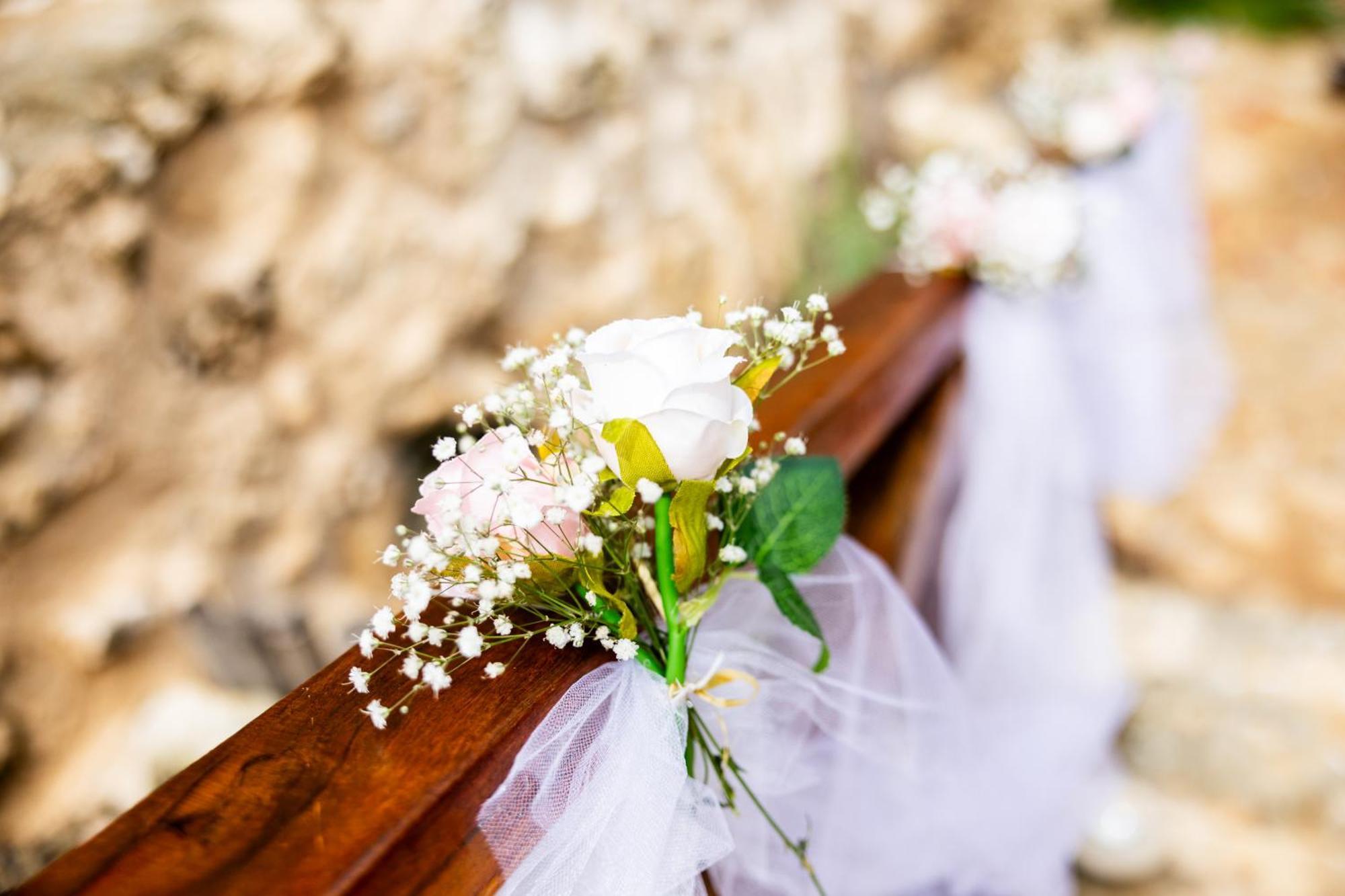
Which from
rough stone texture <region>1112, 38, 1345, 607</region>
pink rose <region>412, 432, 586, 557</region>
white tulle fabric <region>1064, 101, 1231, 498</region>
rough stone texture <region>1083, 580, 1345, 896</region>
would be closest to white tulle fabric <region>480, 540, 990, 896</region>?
pink rose <region>412, 432, 586, 557</region>

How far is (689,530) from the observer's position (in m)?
0.71

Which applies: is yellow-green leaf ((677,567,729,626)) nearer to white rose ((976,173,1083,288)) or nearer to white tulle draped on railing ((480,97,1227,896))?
white tulle draped on railing ((480,97,1227,896))

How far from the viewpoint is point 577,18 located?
206 centimetres

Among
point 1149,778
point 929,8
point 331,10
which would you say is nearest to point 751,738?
point 331,10

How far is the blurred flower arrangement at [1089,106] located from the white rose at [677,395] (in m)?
2.48

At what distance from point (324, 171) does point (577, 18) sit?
746mm

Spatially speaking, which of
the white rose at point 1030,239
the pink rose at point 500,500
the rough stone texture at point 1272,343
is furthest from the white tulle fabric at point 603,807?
the rough stone texture at point 1272,343

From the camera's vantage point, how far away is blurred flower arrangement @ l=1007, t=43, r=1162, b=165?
266 centimetres

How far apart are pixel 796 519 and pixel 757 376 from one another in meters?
0.16

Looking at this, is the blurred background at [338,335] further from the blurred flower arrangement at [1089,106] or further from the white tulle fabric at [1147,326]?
the blurred flower arrangement at [1089,106]

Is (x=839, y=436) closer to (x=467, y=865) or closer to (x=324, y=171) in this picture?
(x=467, y=865)

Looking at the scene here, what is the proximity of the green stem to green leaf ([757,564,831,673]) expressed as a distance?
9 cm

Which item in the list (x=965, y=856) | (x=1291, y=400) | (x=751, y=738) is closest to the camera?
(x=751, y=738)

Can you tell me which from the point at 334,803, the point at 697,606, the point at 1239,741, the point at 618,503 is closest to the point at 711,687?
the point at 697,606
